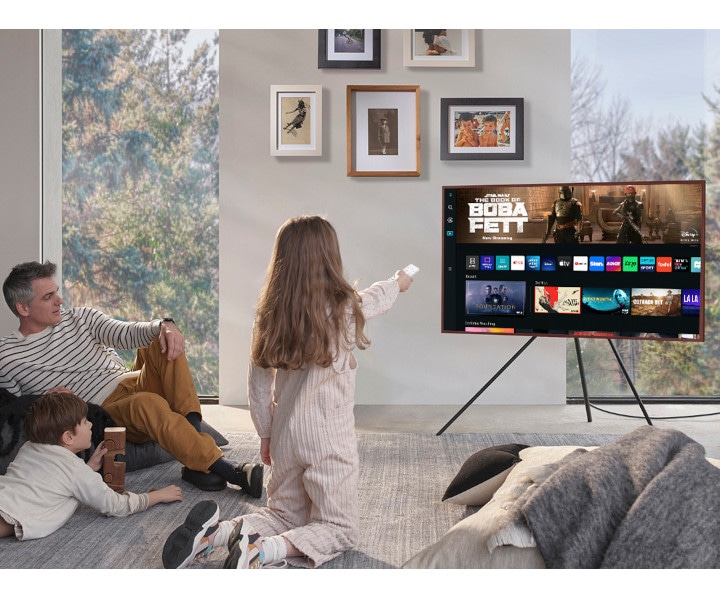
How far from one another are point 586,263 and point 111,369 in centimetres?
217

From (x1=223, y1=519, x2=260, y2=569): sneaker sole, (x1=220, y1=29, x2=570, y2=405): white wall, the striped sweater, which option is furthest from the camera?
(x1=220, y1=29, x2=570, y2=405): white wall

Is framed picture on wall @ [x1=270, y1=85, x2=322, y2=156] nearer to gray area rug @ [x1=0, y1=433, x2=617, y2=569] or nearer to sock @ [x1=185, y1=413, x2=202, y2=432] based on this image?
gray area rug @ [x1=0, y1=433, x2=617, y2=569]

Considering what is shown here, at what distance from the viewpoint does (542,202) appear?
380 cm

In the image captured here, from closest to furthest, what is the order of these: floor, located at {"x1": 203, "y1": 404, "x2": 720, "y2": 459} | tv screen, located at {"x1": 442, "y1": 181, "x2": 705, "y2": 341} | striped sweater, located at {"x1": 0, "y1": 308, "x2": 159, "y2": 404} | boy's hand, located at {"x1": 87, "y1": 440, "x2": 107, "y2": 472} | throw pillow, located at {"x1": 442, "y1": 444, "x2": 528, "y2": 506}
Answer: throw pillow, located at {"x1": 442, "y1": 444, "x2": 528, "y2": 506}, boy's hand, located at {"x1": 87, "y1": 440, "x2": 107, "y2": 472}, striped sweater, located at {"x1": 0, "y1": 308, "x2": 159, "y2": 404}, tv screen, located at {"x1": 442, "y1": 181, "x2": 705, "y2": 341}, floor, located at {"x1": 203, "y1": 404, "x2": 720, "y2": 459}

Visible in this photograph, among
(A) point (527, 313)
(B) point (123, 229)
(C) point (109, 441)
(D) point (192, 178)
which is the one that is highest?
(D) point (192, 178)

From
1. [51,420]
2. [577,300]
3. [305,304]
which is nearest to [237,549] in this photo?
[305,304]

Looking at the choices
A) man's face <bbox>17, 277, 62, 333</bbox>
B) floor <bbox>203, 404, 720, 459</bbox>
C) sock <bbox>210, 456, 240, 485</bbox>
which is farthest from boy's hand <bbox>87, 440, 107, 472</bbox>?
floor <bbox>203, 404, 720, 459</bbox>

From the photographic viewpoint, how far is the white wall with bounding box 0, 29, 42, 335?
418 cm

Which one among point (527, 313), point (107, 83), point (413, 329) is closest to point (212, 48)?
point (107, 83)

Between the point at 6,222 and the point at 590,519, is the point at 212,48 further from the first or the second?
the point at 590,519

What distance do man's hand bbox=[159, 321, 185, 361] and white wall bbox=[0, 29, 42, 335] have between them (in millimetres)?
1420

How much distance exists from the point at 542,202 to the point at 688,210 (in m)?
0.64
